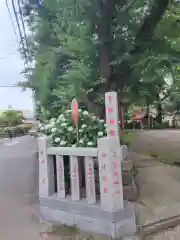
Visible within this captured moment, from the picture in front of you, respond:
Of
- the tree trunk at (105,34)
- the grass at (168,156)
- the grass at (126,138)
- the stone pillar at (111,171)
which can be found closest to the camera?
the stone pillar at (111,171)

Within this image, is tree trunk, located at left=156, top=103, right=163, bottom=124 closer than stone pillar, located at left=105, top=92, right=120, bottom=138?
No

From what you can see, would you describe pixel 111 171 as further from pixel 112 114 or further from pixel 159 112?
pixel 159 112

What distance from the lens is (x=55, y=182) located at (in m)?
4.14

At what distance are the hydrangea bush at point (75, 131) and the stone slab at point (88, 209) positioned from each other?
0.74 metres

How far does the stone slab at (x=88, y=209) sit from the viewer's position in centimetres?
341

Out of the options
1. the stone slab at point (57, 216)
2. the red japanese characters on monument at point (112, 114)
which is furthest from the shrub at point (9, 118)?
the red japanese characters on monument at point (112, 114)

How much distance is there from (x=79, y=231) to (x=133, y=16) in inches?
135

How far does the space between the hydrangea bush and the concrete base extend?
28.9 inches

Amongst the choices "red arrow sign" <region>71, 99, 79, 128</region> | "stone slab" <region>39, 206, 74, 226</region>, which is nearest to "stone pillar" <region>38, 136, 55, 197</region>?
"stone slab" <region>39, 206, 74, 226</region>

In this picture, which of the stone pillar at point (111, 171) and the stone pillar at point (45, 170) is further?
the stone pillar at point (45, 170)

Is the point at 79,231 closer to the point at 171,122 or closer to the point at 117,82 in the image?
the point at 117,82

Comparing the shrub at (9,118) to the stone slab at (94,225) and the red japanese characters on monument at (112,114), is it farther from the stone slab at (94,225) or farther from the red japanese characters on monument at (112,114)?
the red japanese characters on monument at (112,114)

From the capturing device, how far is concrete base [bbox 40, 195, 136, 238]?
3412mm

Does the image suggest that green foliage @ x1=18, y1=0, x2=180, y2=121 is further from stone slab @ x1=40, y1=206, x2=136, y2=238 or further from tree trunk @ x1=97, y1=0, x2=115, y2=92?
stone slab @ x1=40, y1=206, x2=136, y2=238
